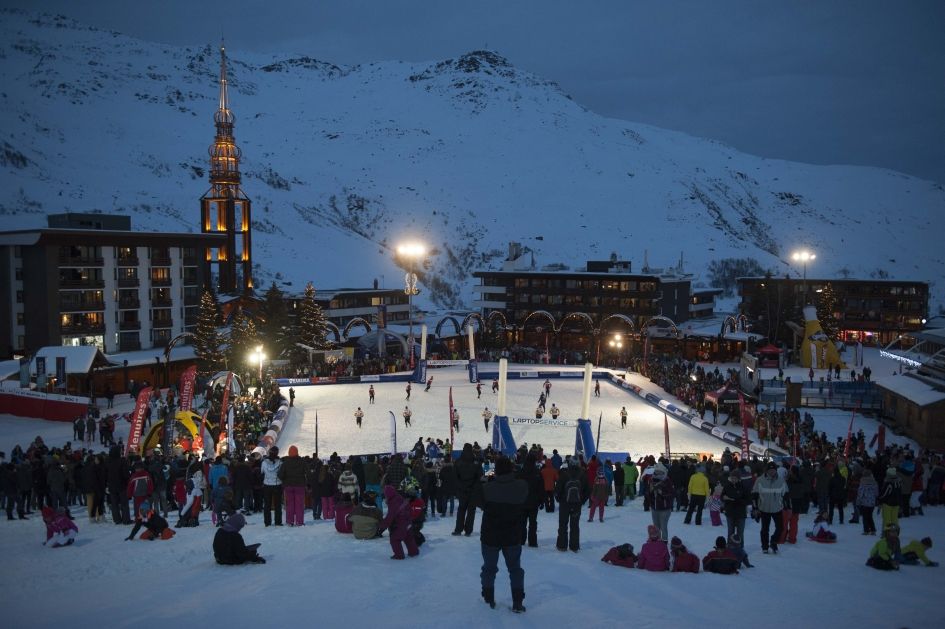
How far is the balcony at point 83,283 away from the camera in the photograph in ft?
153

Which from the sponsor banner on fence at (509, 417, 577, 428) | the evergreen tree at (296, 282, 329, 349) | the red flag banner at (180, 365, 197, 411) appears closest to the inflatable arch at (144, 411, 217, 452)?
the red flag banner at (180, 365, 197, 411)

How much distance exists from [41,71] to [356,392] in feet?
527

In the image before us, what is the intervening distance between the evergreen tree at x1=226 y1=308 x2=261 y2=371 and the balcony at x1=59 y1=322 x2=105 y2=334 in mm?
9217

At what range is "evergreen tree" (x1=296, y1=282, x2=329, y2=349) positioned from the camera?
5203 centimetres

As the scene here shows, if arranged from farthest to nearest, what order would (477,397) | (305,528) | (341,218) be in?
(341,218), (477,397), (305,528)

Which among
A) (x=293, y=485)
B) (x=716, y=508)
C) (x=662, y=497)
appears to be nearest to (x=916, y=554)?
(x=662, y=497)

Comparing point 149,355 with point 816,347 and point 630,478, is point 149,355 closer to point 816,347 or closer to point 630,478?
point 630,478

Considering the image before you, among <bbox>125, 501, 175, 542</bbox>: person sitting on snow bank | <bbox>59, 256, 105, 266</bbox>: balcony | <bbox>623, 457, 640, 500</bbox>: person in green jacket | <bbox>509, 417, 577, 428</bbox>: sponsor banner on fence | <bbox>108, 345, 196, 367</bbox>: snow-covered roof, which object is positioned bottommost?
<bbox>509, 417, 577, 428</bbox>: sponsor banner on fence

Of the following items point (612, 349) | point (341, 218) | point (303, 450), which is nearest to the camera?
point (303, 450)

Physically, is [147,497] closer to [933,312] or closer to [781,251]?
[933,312]

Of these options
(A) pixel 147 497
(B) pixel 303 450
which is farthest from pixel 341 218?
(A) pixel 147 497

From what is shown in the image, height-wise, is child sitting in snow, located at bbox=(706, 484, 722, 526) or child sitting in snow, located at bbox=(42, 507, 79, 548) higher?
child sitting in snow, located at bbox=(42, 507, 79, 548)

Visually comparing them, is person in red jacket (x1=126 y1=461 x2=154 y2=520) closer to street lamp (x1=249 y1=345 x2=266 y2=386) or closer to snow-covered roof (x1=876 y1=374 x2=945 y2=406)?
street lamp (x1=249 y1=345 x2=266 y2=386)

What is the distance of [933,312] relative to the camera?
130250 millimetres
